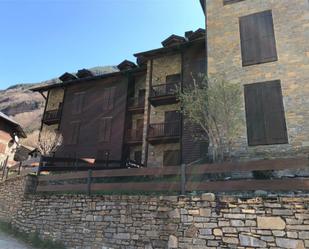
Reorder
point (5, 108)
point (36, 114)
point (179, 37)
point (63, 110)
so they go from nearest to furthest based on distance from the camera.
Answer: point (179, 37) < point (63, 110) < point (36, 114) < point (5, 108)

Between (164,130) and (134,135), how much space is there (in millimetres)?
3197

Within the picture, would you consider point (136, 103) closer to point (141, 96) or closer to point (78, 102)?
point (141, 96)

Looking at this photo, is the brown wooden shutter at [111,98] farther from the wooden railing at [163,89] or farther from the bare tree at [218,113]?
the bare tree at [218,113]

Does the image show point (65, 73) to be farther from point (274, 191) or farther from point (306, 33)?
point (274, 191)

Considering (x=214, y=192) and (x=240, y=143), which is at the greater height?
(x=240, y=143)

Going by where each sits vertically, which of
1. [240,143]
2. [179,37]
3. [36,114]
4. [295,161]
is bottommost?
[295,161]

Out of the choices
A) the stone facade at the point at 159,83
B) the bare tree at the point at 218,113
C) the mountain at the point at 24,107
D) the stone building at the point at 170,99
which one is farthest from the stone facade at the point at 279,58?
the mountain at the point at 24,107

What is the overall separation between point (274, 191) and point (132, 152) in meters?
13.8

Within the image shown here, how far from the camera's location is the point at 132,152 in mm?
19406

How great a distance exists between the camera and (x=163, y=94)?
17375 millimetres

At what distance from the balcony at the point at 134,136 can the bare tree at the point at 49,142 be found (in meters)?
5.90

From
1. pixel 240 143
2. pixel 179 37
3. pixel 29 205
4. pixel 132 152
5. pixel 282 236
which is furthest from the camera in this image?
pixel 132 152

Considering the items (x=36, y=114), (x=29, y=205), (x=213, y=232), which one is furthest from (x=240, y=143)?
(x=36, y=114)

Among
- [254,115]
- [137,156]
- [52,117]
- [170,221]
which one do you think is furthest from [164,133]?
[52,117]
